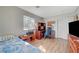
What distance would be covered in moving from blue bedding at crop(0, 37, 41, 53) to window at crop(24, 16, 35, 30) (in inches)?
12.1

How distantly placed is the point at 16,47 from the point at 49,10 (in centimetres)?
98

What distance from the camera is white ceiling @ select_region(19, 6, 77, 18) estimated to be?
161 centimetres

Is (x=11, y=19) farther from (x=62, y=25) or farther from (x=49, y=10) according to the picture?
(x=62, y=25)

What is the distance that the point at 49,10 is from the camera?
1.71 metres

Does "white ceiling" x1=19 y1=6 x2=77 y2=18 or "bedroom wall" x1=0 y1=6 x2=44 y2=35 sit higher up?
"white ceiling" x1=19 y1=6 x2=77 y2=18

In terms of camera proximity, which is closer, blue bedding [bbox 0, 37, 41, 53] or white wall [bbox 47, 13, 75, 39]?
blue bedding [bbox 0, 37, 41, 53]

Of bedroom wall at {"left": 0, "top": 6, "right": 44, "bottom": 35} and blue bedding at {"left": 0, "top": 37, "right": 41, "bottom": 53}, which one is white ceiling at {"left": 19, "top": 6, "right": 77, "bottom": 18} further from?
blue bedding at {"left": 0, "top": 37, "right": 41, "bottom": 53}

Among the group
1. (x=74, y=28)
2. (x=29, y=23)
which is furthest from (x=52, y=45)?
(x=29, y=23)

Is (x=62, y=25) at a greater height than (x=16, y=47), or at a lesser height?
greater

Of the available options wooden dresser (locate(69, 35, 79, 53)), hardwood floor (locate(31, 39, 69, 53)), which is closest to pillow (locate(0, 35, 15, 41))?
hardwood floor (locate(31, 39, 69, 53))

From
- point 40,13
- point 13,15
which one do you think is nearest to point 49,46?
point 40,13

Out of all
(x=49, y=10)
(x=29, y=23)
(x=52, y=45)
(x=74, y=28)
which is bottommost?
(x=52, y=45)

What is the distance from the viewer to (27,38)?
1.76m
